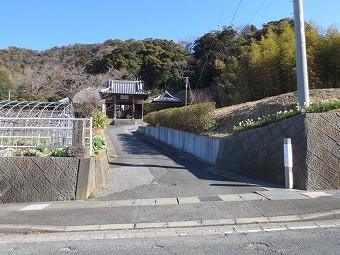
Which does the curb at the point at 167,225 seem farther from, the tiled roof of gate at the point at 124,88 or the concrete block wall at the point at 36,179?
the tiled roof of gate at the point at 124,88

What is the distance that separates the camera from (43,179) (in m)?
7.53

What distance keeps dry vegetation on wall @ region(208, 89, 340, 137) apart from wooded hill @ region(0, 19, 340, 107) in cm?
218

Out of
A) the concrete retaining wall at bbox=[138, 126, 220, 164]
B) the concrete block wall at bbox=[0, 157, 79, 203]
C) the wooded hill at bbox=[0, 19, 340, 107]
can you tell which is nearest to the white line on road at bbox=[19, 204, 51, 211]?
the concrete block wall at bbox=[0, 157, 79, 203]

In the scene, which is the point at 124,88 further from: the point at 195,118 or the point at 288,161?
the point at 288,161

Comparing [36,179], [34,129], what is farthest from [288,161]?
[34,129]

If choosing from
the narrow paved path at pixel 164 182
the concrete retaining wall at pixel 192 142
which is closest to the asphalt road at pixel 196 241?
the narrow paved path at pixel 164 182

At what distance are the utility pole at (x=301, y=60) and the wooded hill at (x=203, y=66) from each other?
4.31m

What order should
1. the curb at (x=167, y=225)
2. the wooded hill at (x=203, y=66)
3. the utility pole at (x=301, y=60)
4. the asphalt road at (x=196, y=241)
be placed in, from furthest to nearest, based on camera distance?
the wooded hill at (x=203, y=66) → the utility pole at (x=301, y=60) → the curb at (x=167, y=225) → the asphalt road at (x=196, y=241)

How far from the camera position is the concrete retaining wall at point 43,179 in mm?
7461

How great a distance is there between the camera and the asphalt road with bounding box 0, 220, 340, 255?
4.29m

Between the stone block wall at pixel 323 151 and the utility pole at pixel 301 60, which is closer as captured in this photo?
the stone block wall at pixel 323 151

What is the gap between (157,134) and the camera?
24.9 meters

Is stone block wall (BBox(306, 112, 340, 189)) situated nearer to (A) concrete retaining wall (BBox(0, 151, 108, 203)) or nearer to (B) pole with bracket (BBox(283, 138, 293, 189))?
(B) pole with bracket (BBox(283, 138, 293, 189))

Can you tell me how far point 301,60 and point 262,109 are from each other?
11.2 feet
